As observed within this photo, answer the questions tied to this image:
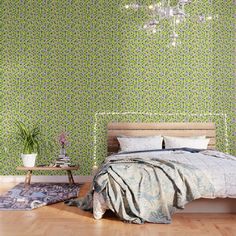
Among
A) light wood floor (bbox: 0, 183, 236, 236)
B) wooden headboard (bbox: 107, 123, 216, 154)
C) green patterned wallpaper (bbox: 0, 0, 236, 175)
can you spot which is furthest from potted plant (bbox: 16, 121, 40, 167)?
light wood floor (bbox: 0, 183, 236, 236)

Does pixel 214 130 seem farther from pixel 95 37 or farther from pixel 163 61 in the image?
pixel 95 37

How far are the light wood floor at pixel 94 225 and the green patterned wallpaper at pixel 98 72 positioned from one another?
A: 98.0 inches

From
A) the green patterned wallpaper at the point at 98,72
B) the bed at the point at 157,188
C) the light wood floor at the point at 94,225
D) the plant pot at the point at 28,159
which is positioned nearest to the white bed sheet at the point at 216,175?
the bed at the point at 157,188

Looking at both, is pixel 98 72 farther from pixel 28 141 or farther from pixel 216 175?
pixel 216 175

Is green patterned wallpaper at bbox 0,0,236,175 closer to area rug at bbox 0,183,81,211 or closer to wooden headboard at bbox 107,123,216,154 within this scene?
wooden headboard at bbox 107,123,216,154

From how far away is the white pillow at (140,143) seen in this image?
639cm

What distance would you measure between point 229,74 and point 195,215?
3.19 meters

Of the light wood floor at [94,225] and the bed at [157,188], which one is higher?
the bed at [157,188]

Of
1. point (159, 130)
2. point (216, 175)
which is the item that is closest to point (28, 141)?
point (159, 130)

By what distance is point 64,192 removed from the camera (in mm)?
5898

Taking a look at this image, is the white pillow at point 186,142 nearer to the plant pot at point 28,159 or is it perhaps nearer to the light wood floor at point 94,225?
the light wood floor at point 94,225

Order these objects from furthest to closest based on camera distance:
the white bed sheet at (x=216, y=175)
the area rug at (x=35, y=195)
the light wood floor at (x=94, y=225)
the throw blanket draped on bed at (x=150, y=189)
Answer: the area rug at (x=35, y=195) < the white bed sheet at (x=216, y=175) < the throw blanket draped on bed at (x=150, y=189) < the light wood floor at (x=94, y=225)

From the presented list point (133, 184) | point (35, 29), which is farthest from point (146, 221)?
point (35, 29)

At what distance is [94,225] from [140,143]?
2.46 m
